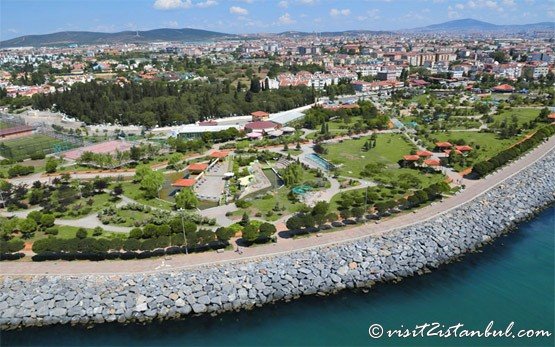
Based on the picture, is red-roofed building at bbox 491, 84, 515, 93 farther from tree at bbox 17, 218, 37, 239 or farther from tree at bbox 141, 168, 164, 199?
tree at bbox 17, 218, 37, 239

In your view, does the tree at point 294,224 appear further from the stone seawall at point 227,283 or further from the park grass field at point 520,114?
the park grass field at point 520,114

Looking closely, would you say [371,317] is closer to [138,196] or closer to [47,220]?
[138,196]

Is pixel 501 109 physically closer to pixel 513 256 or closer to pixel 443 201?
pixel 443 201

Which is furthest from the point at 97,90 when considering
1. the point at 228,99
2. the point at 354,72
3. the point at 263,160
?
the point at 354,72

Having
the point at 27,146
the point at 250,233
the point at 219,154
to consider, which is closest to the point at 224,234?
the point at 250,233

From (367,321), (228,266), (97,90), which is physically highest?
(97,90)

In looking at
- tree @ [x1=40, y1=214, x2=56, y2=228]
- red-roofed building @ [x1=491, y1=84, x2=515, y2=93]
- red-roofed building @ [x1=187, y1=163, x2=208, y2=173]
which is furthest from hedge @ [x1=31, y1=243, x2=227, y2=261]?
red-roofed building @ [x1=491, y1=84, x2=515, y2=93]

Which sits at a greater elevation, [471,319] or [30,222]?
[30,222]

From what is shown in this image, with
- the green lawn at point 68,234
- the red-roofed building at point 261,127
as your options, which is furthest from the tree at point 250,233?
the red-roofed building at point 261,127
